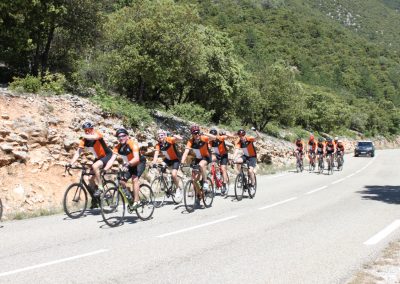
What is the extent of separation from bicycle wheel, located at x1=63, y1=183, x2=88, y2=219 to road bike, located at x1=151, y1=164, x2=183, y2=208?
241cm

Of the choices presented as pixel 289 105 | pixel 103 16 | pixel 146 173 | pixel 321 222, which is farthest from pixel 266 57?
pixel 321 222

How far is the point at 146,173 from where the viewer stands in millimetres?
17188

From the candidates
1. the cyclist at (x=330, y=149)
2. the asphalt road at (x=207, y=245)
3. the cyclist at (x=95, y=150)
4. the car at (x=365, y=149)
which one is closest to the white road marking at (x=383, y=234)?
the asphalt road at (x=207, y=245)

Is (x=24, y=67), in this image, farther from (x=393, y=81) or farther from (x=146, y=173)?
(x=393, y=81)

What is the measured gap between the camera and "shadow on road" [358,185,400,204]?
1392cm

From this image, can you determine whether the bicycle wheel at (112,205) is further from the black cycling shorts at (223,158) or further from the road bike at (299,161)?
the road bike at (299,161)

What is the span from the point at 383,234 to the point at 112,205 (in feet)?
19.2

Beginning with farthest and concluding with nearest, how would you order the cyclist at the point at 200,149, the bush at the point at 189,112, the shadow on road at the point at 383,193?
the bush at the point at 189,112
the shadow on road at the point at 383,193
the cyclist at the point at 200,149

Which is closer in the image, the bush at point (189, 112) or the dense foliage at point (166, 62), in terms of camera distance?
the dense foliage at point (166, 62)

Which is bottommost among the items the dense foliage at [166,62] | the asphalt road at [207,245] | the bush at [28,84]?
the asphalt road at [207,245]

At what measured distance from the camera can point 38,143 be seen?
15406 mm

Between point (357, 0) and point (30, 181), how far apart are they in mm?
173278

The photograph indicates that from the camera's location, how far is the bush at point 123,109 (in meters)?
19.9

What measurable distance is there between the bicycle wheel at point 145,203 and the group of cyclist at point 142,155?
17.6 inches
